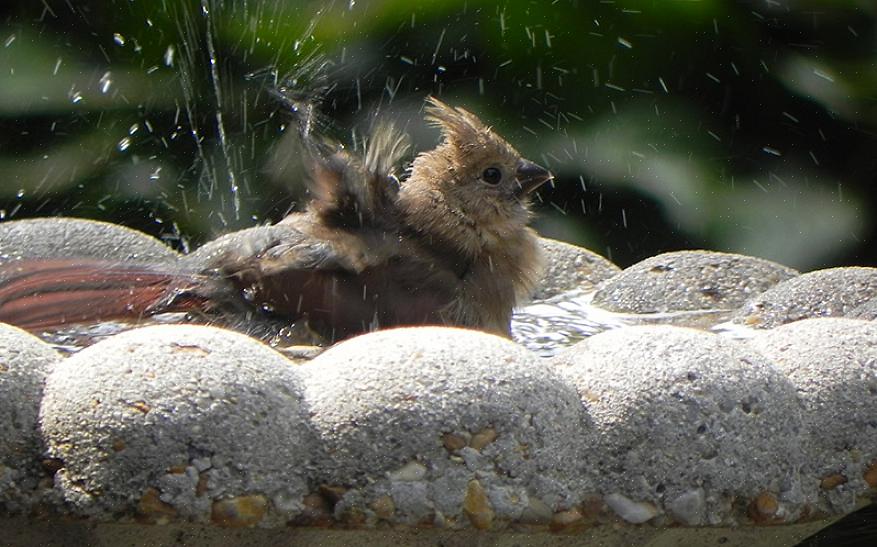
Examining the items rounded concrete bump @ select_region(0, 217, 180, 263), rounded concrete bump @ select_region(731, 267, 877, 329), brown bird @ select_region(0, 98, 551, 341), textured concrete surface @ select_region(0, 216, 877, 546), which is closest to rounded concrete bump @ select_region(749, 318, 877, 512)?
textured concrete surface @ select_region(0, 216, 877, 546)

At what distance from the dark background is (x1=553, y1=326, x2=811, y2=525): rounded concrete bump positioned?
3174mm

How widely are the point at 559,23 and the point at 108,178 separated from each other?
1.89m

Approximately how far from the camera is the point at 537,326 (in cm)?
350

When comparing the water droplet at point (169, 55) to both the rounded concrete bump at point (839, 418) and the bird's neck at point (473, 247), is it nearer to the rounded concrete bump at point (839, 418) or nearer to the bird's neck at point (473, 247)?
the bird's neck at point (473, 247)

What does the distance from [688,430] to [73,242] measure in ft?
7.06

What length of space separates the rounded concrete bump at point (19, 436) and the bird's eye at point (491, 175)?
181 cm

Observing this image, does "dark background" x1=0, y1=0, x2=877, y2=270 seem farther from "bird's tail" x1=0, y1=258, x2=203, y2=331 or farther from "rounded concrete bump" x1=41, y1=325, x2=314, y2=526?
"rounded concrete bump" x1=41, y1=325, x2=314, y2=526

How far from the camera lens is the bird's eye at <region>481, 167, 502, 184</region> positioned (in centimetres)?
346

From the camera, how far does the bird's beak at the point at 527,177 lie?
3.49 meters

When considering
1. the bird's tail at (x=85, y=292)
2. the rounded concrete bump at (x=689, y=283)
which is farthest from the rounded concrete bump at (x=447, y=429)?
the rounded concrete bump at (x=689, y=283)

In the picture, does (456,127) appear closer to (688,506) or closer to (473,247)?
(473,247)

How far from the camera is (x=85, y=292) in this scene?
2807 millimetres

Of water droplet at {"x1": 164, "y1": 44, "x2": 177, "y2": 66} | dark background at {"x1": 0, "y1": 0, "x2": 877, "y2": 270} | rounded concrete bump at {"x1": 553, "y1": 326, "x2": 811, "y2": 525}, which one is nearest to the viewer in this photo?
rounded concrete bump at {"x1": 553, "y1": 326, "x2": 811, "y2": 525}

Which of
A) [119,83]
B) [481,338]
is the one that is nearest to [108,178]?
[119,83]
